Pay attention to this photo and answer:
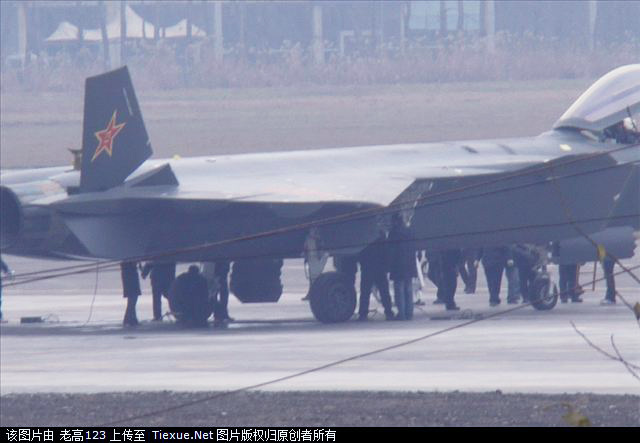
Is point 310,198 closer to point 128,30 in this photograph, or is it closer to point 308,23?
point 308,23

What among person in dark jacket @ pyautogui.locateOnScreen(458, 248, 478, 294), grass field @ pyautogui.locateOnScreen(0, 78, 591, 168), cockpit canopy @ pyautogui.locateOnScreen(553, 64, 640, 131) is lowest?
grass field @ pyautogui.locateOnScreen(0, 78, 591, 168)

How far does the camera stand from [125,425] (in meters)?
10.7

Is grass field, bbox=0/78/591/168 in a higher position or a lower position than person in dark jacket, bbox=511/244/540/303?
lower

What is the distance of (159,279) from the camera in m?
19.7

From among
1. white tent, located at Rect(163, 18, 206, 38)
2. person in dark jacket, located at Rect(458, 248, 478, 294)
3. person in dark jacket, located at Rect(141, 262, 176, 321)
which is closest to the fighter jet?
person in dark jacket, located at Rect(141, 262, 176, 321)

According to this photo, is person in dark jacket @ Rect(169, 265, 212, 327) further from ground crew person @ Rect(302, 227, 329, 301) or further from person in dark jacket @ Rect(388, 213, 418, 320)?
person in dark jacket @ Rect(388, 213, 418, 320)

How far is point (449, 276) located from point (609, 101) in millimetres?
3652

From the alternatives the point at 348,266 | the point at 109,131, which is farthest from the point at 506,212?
the point at 109,131

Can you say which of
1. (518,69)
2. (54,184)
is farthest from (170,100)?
(54,184)

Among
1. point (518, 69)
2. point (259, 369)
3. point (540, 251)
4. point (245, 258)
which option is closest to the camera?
point (259, 369)

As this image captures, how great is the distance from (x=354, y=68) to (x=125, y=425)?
44.6 m

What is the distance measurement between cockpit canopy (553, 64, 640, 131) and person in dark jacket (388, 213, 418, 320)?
12.8 ft

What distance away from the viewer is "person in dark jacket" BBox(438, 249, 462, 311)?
19750 mm
